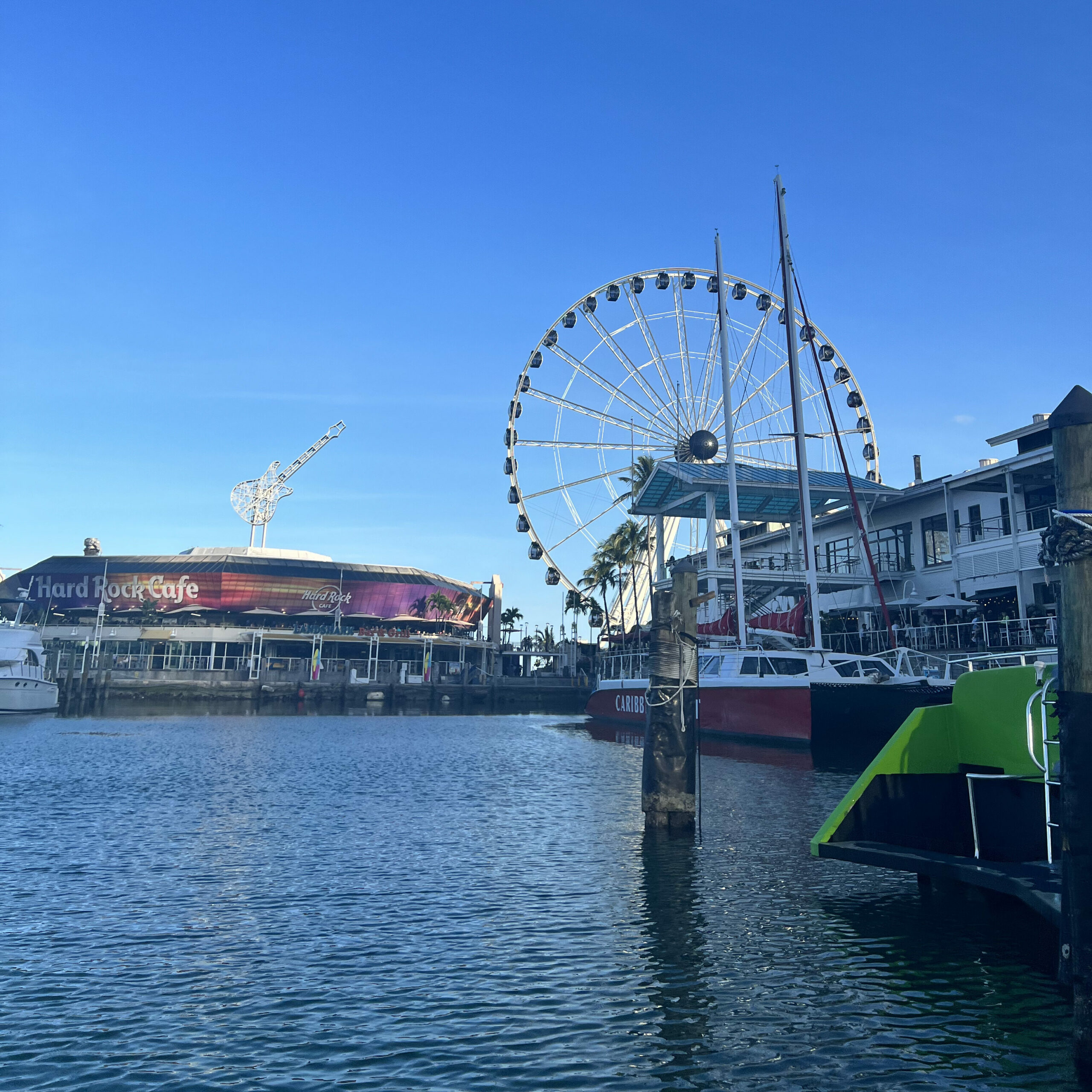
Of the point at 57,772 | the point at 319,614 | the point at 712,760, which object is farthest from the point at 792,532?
the point at 319,614

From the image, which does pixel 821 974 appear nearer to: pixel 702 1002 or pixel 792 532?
pixel 702 1002

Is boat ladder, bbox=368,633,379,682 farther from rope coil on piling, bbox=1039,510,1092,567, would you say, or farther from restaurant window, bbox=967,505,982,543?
rope coil on piling, bbox=1039,510,1092,567

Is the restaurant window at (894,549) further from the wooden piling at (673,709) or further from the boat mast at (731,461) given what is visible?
the wooden piling at (673,709)

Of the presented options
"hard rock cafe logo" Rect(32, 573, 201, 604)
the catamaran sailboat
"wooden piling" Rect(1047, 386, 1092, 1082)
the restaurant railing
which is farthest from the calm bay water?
"hard rock cafe logo" Rect(32, 573, 201, 604)

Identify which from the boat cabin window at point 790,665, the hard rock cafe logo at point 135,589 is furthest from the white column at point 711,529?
the hard rock cafe logo at point 135,589

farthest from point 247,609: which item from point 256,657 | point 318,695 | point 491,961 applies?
point 491,961

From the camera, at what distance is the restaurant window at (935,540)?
49.8 m

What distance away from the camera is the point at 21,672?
5825 cm

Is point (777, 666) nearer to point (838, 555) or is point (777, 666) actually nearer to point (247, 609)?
point (838, 555)

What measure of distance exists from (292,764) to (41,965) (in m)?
22.7

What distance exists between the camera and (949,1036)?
7.76 m

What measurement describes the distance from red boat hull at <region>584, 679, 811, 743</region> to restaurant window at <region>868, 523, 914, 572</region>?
1807cm

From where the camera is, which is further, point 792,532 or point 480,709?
point 480,709

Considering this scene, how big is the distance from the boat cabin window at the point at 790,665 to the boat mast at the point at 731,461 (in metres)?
3.24
